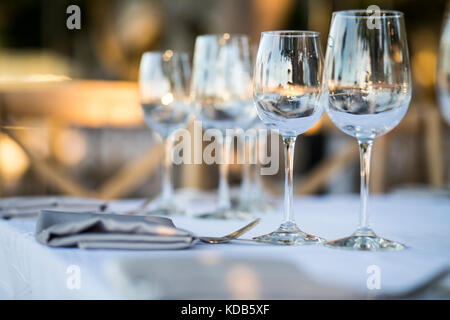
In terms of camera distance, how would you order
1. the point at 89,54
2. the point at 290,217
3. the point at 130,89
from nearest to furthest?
the point at 290,217 → the point at 130,89 → the point at 89,54

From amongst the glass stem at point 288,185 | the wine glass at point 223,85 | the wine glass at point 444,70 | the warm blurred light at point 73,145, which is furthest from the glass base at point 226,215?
the warm blurred light at point 73,145

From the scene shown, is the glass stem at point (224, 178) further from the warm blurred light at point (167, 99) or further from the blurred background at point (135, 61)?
the blurred background at point (135, 61)

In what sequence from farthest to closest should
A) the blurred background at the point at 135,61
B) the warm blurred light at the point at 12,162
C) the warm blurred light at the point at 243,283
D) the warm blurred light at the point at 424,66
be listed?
the warm blurred light at the point at 424,66 < the warm blurred light at the point at 12,162 < the blurred background at the point at 135,61 < the warm blurred light at the point at 243,283

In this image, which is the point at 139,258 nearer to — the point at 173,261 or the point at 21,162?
the point at 173,261

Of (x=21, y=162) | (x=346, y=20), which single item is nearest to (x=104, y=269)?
(x=346, y=20)

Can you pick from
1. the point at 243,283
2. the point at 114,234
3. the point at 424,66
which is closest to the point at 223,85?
the point at 114,234

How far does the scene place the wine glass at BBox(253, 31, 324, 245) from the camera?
25.6 inches

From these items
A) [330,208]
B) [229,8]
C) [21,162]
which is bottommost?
[21,162]

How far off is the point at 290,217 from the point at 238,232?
0.19 ft

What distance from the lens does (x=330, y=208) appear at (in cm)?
102

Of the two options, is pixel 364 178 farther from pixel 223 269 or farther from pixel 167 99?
pixel 167 99

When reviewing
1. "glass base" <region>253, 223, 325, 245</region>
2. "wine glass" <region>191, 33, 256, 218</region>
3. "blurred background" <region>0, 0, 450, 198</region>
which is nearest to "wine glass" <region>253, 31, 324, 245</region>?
"glass base" <region>253, 223, 325, 245</region>

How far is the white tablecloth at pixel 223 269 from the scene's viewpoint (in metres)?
0.48

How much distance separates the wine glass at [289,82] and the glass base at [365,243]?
0.03 meters
